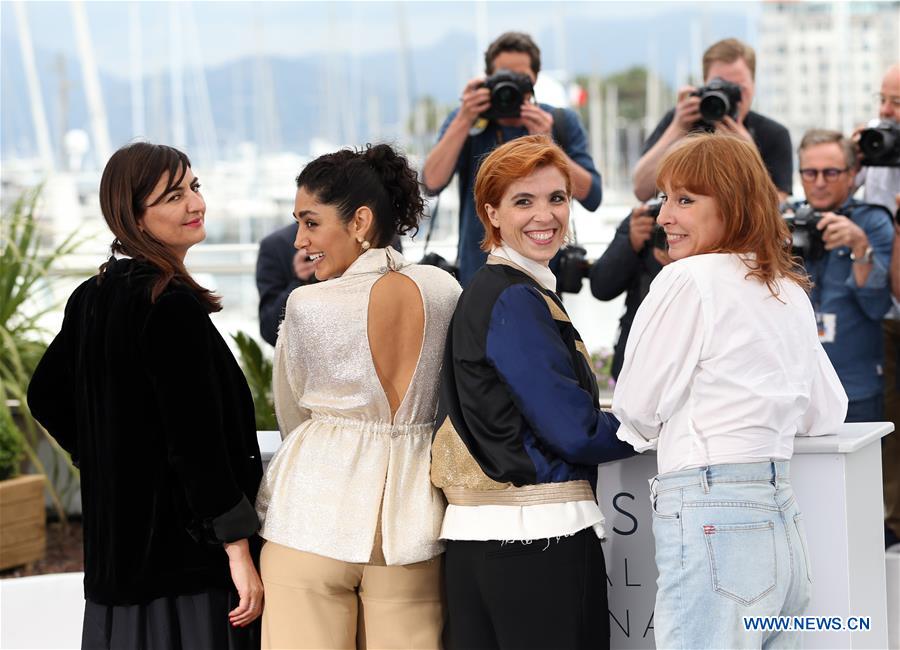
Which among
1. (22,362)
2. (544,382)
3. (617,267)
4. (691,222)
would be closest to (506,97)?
(617,267)

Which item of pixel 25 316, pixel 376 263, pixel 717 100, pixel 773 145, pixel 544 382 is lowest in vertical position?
pixel 25 316

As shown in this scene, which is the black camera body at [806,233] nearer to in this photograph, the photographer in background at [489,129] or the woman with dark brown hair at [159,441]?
the photographer in background at [489,129]

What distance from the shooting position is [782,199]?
4461 millimetres

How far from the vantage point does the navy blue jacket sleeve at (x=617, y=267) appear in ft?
13.8

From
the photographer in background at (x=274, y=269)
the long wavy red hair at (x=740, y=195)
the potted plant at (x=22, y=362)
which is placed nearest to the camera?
the long wavy red hair at (x=740, y=195)

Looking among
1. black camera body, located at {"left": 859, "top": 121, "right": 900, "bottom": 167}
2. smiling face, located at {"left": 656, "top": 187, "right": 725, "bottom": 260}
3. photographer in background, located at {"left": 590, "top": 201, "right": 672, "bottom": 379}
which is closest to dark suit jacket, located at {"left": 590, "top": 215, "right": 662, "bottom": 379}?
photographer in background, located at {"left": 590, "top": 201, "right": 672, "bottom": 379}

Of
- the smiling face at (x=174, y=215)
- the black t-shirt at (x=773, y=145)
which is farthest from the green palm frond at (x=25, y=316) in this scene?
the black t-shirt at (x=773, y=145)

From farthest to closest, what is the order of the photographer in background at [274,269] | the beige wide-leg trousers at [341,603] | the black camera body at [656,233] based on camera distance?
the photographer in background at [274,269] → the black camera body at [656,233] → the beige wide-leg trousers at [341,603]

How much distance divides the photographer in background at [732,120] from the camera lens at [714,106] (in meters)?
0.01

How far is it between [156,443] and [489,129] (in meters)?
2.24

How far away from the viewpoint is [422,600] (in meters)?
2.55

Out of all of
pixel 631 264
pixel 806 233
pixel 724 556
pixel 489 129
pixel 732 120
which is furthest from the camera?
pixel 489 129

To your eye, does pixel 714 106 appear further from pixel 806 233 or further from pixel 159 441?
pixel 159 441

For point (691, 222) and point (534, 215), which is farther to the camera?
point (534, 215)
